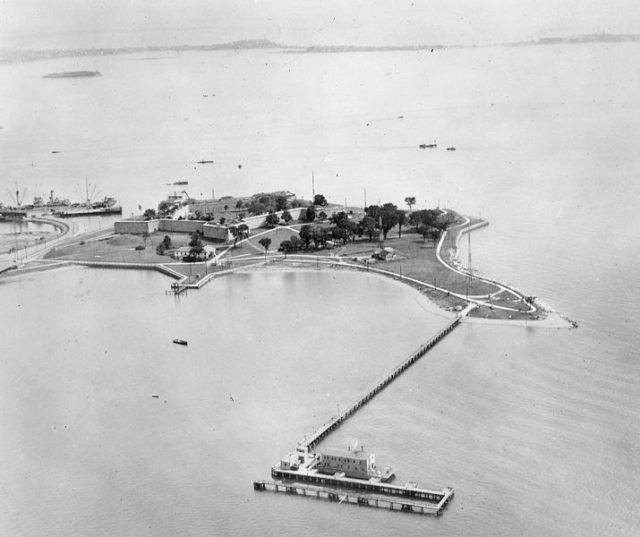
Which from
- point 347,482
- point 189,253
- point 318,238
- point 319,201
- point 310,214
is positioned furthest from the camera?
point 319,201

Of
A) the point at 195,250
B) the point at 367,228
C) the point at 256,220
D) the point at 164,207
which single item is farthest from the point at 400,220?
the point at 164,207

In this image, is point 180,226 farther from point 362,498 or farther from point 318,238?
point 362,498

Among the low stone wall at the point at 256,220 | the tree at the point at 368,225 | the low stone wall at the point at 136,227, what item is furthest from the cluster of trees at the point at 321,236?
the low stone wall at the point at 136,227

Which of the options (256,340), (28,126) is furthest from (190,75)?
(256,340)

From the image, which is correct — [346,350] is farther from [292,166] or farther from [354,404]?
[292,166]

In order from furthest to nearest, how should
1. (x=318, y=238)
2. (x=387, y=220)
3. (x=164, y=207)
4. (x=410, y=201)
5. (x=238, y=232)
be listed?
(x=164, y=207), (x=410, y=201), (x=238, y=232), (x=387, y=220), (x=318, y=238)

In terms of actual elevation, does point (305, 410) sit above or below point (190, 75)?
below

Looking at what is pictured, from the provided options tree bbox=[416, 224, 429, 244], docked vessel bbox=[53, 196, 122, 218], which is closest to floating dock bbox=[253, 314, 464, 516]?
tree bbox=[416, 224, 429, 244]
